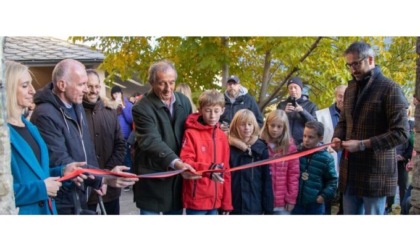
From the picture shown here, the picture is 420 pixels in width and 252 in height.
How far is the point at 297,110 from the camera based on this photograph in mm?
6672

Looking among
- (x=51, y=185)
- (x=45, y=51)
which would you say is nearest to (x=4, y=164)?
(x=51, y=185)

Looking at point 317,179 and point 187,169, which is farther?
point 317,179

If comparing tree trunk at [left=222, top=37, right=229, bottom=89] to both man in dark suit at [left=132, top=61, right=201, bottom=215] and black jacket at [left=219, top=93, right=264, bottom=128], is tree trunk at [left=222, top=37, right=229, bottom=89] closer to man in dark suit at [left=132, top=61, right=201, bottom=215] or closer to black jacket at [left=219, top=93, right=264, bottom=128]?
black jacket at [left=219, top=93, right=264, bottom=128]

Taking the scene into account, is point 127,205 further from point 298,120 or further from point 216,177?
point 216,177

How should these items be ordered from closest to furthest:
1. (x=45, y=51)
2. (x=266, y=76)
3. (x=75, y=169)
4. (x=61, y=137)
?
(x=75, y=169), (x=61, y=137), (x=266, y=76), (x=45, y=51)

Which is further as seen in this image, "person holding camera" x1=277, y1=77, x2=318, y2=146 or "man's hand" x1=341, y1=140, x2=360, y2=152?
"person holding camera" x1=277, y1=77, x2=318, y2=146

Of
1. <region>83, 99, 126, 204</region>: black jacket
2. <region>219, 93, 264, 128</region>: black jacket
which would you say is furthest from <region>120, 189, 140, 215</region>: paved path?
<region>83, 99, 126, 204</region>: black jacket

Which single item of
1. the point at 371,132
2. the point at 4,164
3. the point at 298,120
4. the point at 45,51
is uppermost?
the point at 45,51

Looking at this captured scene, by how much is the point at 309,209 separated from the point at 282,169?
513 millimetres

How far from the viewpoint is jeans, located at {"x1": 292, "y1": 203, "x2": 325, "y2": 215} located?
547cm

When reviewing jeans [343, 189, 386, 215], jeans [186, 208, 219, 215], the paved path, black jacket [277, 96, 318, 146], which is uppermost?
black jacket [277, 96, 318, 146]

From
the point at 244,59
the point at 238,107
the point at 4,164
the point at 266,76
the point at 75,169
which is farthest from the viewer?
the point at 266,76

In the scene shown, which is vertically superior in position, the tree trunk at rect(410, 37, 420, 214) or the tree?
the tree

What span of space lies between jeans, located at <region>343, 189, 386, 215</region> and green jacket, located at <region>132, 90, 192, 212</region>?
4.70 feet
